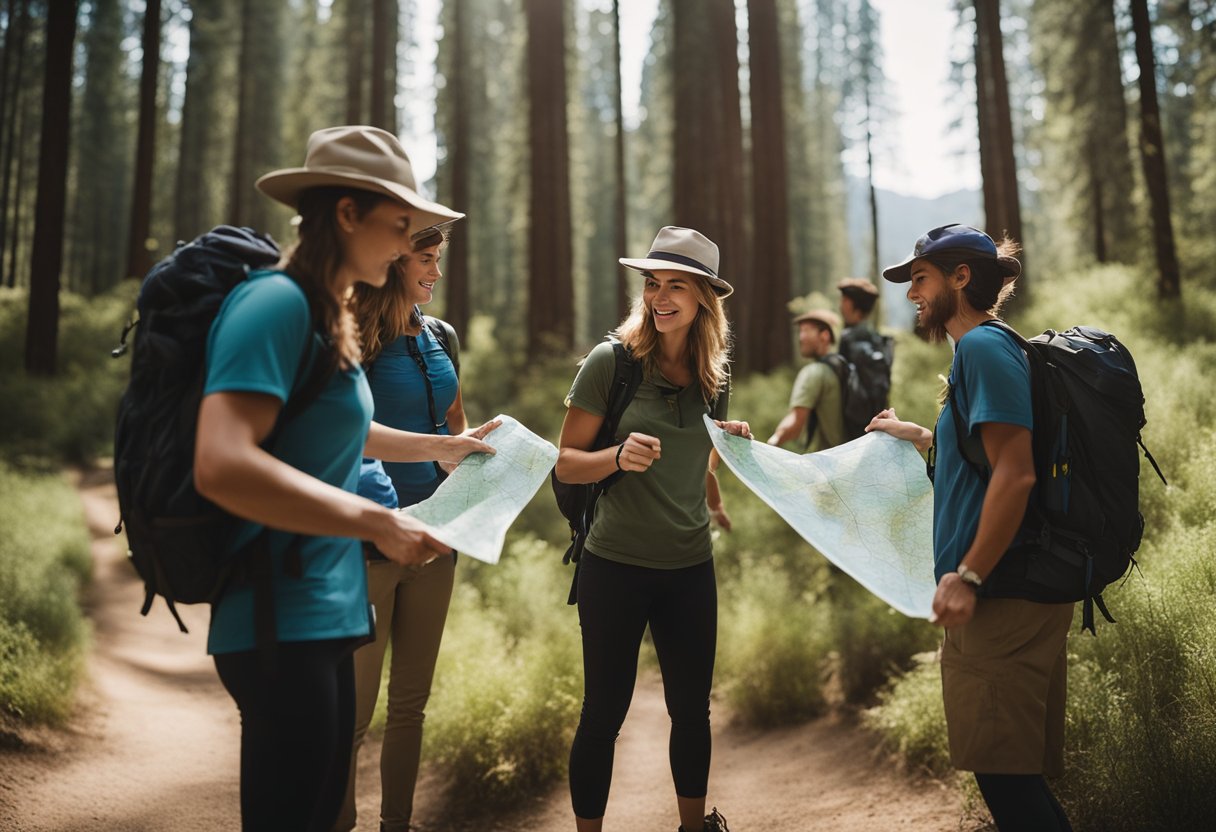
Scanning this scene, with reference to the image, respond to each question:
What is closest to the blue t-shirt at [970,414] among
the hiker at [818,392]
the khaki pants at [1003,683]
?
the khaki pants at [1003,683]

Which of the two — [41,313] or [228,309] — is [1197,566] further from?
[41,313]

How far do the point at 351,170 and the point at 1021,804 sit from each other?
272 centimetres

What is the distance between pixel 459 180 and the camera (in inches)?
963

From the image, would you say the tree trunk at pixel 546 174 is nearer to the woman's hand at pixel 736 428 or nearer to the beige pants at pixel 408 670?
the beige pants at pixel 408 670

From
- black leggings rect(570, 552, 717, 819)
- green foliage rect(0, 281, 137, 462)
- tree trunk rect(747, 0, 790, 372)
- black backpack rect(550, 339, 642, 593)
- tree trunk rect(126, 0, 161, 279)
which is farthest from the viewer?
tree trunk rect(126, 0, 161, 279)

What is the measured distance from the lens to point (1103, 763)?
12.5ft

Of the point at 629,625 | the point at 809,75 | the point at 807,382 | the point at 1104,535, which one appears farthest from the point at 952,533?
the point at 809,75

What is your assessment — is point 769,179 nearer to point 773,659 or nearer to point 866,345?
point 866,345

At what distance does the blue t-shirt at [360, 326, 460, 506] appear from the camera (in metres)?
3.91

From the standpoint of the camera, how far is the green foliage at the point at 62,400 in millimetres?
14102

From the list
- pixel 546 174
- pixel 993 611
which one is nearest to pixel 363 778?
pixel 993 611

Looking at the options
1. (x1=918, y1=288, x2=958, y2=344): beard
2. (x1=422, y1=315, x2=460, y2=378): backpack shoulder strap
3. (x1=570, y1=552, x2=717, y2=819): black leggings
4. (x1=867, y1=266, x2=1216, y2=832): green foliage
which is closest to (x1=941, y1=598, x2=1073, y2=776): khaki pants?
(x1=918, y1=288, x2=958, y2=344): beard

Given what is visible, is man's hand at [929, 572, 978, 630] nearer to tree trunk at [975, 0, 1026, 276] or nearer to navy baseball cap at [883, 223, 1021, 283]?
navy baseball cap at [883, 223, 1021, 283]

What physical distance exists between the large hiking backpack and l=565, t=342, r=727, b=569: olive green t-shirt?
3.57 metres
